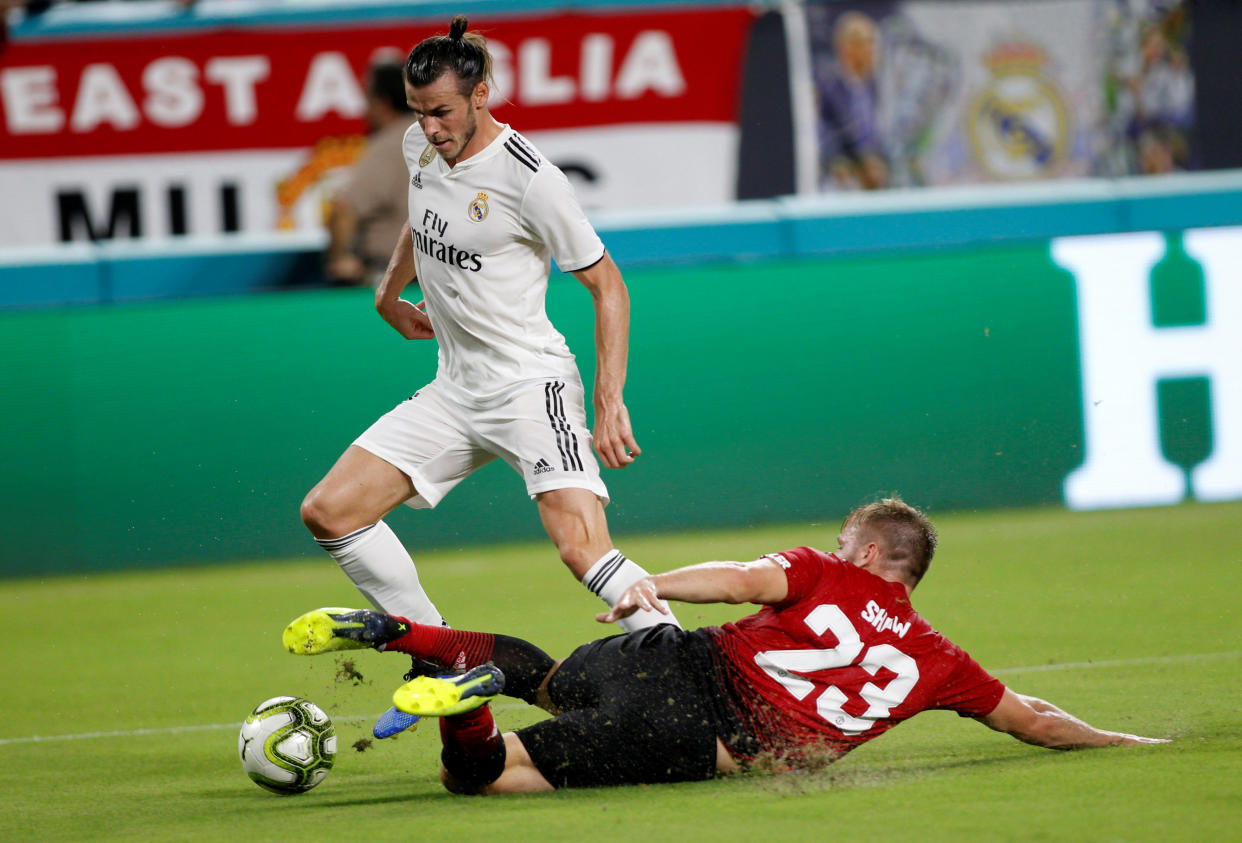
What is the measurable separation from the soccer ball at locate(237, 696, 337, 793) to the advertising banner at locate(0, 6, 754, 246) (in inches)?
Result: 351

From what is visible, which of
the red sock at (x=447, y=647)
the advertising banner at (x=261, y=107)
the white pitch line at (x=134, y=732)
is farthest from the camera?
the advertising banner at (x=261, y=107)

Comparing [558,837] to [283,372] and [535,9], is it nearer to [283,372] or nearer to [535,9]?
[283,372]

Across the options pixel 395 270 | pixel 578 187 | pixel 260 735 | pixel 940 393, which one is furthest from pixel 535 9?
pixel 260 735

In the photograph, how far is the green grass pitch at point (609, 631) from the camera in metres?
3.86

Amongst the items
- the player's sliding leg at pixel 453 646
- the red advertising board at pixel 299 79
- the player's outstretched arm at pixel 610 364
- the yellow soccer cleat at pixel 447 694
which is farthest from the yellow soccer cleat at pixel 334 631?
the red advertising board at pixel 299 79

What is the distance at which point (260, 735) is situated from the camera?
4418 millimetres

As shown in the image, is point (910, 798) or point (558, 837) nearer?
point (558, 837)

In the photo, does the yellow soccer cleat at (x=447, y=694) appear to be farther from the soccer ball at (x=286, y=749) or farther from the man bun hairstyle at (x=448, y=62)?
the man bun hairstyle at (x=448, y=62)

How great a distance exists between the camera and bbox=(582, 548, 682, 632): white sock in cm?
457

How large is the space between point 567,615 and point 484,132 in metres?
2.67

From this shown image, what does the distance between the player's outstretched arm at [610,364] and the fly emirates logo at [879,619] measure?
2.74ft

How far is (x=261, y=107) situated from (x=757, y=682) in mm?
9943

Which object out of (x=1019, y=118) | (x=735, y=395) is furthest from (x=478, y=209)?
(x=1019, y=118)

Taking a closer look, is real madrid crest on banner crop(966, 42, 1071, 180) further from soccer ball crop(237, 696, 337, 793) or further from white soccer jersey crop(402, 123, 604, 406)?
soccer ball crop(237, 696, 337, 793)
